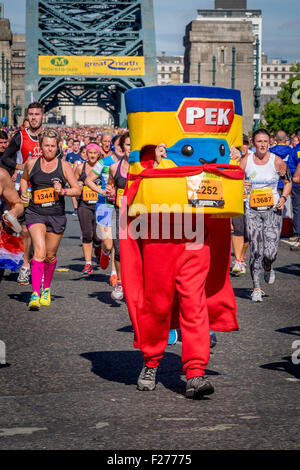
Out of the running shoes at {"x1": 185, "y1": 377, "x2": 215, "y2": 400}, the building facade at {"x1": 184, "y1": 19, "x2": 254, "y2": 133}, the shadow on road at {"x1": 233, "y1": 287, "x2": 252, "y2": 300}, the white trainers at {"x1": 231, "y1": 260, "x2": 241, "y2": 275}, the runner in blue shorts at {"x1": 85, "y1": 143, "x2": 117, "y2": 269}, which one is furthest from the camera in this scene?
the building facade at {"x1": 184, "y1": 19, "x2": 254, "y2": 133}

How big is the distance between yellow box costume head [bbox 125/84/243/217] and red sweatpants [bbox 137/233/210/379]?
289mm

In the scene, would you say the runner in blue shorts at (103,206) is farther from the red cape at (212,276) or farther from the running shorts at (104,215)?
the red cape at (212,276)

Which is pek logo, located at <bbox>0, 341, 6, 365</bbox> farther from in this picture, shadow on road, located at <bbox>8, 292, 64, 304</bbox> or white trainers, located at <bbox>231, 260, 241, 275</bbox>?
white trainers, located at <bbox>231, 260, 241, 275</bbox>

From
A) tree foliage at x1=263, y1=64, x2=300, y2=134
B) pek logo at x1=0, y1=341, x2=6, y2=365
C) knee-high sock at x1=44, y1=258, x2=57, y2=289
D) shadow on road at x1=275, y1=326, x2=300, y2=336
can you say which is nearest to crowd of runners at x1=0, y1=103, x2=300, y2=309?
knee-high sock at x1=44, y1=258, x2=57, y2=289

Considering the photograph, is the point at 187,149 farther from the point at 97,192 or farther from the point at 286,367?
the point at 97,192

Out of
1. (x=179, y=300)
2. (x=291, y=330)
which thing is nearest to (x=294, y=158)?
(x=291, y=330)

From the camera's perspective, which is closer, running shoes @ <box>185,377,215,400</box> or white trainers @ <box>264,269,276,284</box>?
running shoes @ <box>185,377,215,400</box>

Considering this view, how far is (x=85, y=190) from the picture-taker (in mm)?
12648

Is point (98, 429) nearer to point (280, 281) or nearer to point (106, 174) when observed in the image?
point (106, 174)

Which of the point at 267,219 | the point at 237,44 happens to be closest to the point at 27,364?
the point at 267,219

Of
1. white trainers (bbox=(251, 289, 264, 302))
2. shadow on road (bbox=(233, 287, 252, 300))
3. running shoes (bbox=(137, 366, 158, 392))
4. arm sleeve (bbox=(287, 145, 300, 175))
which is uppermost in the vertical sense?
arm sleeve (bbox=(287, 145, 300, 175))

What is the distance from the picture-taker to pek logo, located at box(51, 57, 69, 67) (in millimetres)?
70625

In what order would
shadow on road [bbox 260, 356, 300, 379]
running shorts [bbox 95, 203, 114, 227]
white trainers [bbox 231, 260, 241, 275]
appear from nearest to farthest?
shadow on road [bbox 260, 356, 300, 379] → running shorts [bbox 95, 203, 114, 227] → white trainers [bbox 231, 260, 241, 275]
